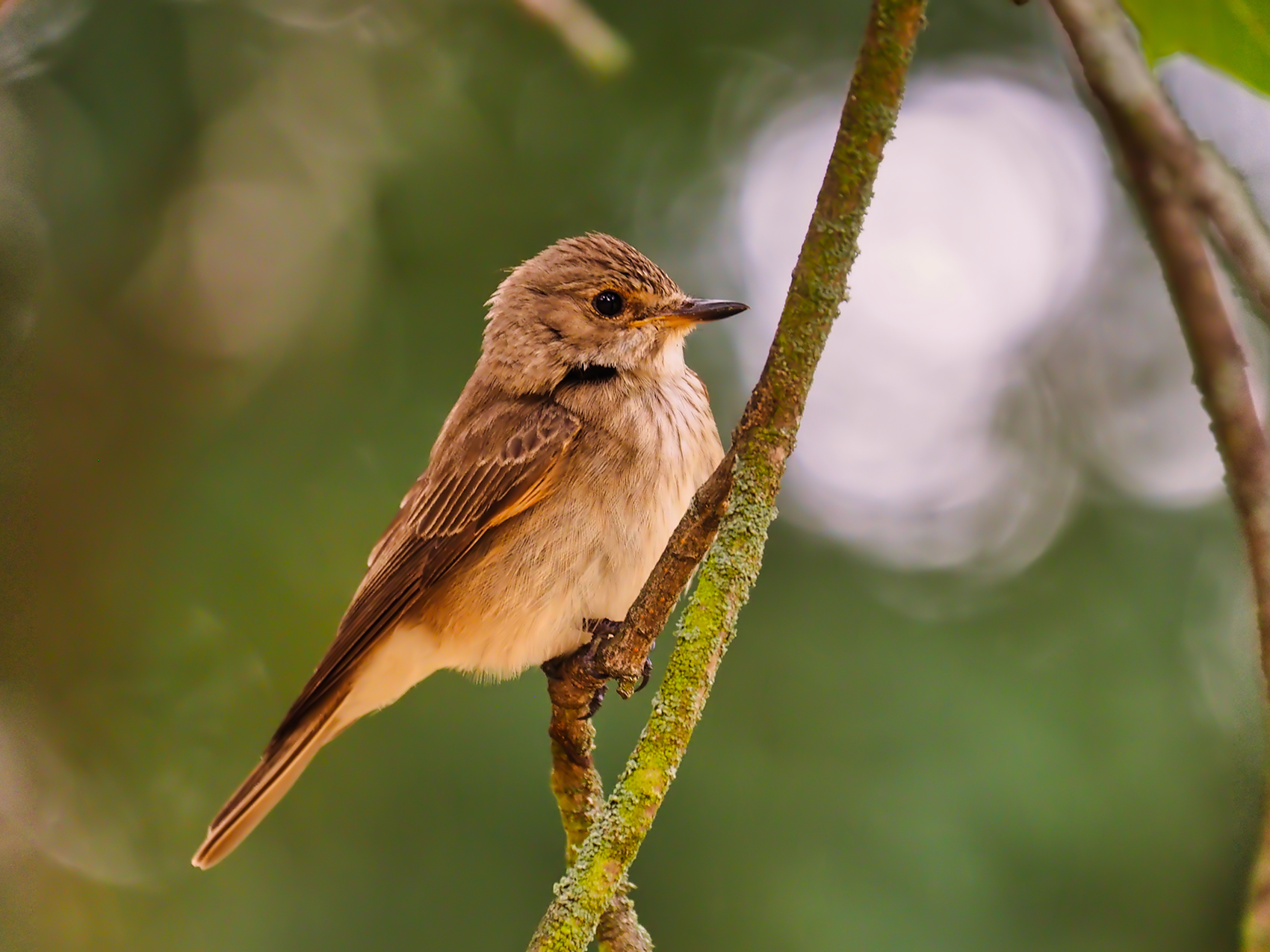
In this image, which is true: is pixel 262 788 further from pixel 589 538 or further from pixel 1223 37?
pixel 1223 37

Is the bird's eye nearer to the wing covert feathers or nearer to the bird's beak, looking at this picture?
the bird's beak

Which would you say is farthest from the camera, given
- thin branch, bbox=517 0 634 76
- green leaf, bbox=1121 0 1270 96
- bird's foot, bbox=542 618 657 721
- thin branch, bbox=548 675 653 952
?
thin branch, bbox=548 675 653 952

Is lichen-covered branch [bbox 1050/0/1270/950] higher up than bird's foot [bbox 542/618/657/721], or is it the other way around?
lichen-covered branch [bbox 1050/0/1270/950]

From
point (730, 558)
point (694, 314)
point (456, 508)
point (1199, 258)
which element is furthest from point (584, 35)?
point (456, 508)

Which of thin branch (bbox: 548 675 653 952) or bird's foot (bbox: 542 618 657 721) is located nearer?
bird's foot (bbox: 542 618 657 721)

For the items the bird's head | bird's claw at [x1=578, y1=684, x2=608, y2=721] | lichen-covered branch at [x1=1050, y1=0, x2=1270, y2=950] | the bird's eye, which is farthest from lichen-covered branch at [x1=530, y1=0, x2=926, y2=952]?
the bird's eye

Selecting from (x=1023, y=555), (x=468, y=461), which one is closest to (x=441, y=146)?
(x=468, y=461)

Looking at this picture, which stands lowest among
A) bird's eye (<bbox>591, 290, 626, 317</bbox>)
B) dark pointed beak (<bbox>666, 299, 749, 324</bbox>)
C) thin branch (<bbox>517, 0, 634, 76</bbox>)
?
thin branch (<bbox>517, 0, 634, 76</bbox>)
